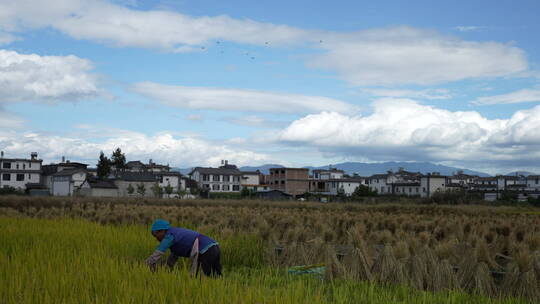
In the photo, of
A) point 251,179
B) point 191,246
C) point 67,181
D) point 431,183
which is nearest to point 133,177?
point 67,181

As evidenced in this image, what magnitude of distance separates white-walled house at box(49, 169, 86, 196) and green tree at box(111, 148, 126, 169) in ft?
62.0

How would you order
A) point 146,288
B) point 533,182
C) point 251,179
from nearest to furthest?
point 146,288 → point 533,182 → point 251,179

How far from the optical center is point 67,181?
90.5m

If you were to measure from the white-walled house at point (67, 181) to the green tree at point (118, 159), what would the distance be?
18884 millimetres

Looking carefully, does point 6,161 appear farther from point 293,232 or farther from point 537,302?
point 537,302

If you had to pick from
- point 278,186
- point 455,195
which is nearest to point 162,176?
point 278,186

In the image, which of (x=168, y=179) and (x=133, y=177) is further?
(x=168, y=179)

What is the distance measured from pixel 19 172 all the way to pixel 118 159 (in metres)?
21.9

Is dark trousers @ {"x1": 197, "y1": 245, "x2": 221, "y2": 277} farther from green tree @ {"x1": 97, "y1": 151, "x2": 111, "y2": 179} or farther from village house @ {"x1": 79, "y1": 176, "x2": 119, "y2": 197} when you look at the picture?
green tree @ {"x1": 97, "y1": 151, "x2": 111, "y2": 179}

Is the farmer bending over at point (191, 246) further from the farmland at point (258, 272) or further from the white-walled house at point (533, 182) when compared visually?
the white-walled house at point (533, 182)

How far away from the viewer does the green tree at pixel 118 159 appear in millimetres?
112938

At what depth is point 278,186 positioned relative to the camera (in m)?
114

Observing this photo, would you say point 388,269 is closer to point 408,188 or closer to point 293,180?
point 293,180

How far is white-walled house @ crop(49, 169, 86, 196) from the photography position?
293ft
